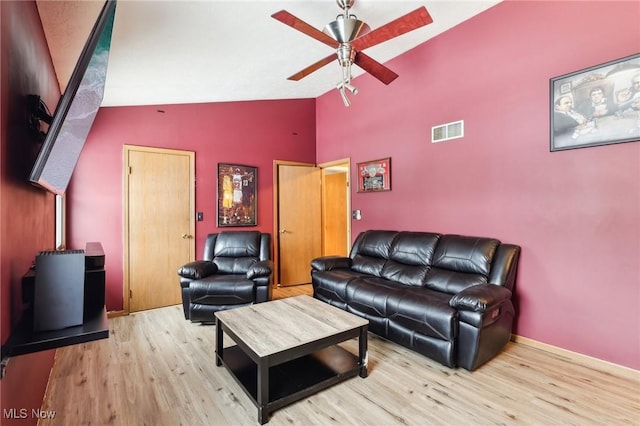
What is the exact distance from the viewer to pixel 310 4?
246 centimetres

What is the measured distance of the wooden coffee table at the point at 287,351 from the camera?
5.95ft

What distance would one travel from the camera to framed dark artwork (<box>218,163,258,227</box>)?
4.32 m

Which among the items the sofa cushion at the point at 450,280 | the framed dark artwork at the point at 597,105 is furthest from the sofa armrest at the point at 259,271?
the framed dark artwork at the point at 597,105

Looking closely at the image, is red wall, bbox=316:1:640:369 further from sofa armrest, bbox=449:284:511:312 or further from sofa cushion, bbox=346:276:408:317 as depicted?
sofa cushion, bbox=346:276:408:317


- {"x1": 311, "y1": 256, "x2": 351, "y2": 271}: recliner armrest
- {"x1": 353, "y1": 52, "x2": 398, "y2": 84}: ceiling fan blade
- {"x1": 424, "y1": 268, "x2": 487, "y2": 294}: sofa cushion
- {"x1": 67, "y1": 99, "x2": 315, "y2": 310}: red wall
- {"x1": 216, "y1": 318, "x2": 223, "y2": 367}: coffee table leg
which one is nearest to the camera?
{"x1": 216, "y1": 318, "x2": 223, "y2": 367}: coffee table leg

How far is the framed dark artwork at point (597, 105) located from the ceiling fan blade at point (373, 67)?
1388mm

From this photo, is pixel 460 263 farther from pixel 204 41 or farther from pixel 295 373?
pixel 204 41

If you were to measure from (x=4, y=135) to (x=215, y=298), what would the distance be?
7.72 ft

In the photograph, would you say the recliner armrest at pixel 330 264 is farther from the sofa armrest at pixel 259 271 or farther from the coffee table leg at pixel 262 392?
the coffee table leg at pixel 262 392

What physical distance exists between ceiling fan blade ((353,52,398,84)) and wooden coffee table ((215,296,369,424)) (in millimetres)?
2098

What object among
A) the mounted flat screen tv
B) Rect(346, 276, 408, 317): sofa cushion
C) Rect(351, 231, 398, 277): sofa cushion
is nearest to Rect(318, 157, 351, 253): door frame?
Rect(351, 231, 398, 277): sofa cushion

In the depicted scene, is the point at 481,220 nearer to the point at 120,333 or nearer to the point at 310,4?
the point at 310,4

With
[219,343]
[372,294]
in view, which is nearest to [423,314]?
[372,294]

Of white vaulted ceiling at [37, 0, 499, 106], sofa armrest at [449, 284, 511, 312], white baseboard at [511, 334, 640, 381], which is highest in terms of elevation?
white vaulted ceiling at [37, 0, 499, 106]
